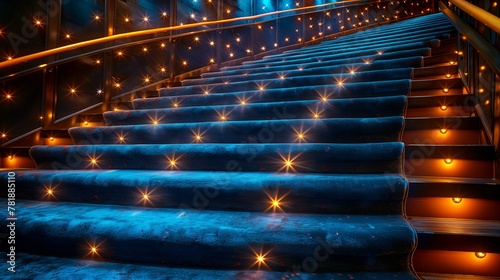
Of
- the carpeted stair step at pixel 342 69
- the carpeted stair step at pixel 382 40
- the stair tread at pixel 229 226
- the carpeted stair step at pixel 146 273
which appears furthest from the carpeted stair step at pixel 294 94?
the carpeted stair step at pixel 382 40

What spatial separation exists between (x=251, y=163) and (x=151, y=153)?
2.14 ft

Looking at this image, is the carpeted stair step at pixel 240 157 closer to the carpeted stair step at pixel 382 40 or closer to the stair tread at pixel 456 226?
the stair tread at pixel 456 226

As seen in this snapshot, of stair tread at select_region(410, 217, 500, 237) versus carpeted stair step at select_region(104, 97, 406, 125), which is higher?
carpeted stair step at select_region(104, 97, 406, 125)

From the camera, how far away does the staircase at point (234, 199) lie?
1.18 m

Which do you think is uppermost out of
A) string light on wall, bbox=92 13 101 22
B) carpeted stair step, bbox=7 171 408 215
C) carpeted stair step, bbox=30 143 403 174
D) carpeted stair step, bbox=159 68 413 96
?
string light on wall, bbox=92 13 101 22

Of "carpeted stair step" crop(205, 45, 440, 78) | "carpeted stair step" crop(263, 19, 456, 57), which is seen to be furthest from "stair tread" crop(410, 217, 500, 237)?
"carpeted stair step" crop(263, 19, 456, 57)

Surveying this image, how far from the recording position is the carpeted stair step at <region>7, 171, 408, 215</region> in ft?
4.60

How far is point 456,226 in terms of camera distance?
126 cm

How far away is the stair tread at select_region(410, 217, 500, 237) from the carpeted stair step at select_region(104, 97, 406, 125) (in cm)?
89

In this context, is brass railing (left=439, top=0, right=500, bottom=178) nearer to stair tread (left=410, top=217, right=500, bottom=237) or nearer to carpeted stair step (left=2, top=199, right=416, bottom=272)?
stair tread (left=410, top=217, right=500, bottom=237)

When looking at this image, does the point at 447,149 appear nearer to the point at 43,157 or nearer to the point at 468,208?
the point at 468,208

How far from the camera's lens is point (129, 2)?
364 cm

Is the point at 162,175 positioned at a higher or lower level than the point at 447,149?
lower

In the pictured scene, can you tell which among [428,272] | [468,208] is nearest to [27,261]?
[428,272]
